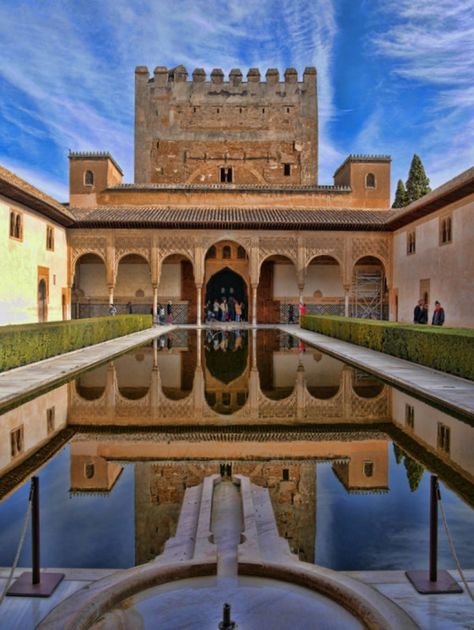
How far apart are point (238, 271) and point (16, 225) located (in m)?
12.2

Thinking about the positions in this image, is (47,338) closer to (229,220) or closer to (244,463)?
(244,463)

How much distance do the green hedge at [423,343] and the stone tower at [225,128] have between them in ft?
63.5

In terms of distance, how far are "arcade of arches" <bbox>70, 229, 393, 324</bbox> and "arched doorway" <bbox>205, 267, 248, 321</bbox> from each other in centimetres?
195

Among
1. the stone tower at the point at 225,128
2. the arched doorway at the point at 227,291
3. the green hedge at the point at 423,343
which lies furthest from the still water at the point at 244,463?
the stone tower at the point at 225,128

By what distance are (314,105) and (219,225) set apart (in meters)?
13.9

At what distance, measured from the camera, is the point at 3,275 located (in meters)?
17.8

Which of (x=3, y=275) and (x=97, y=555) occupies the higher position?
(x=3, y=275)

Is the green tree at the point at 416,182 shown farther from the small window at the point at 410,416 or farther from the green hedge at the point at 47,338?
the small window at the point at 410,416

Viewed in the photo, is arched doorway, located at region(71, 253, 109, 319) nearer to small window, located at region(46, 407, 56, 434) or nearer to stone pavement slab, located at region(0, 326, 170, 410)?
stone pavement slab, located at region(0, 326, 170, 410)

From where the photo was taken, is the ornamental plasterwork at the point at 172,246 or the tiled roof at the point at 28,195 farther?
the ornamental plasterwork at the point at 172,246

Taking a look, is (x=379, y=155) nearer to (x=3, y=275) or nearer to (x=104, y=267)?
(x=104, y=267)

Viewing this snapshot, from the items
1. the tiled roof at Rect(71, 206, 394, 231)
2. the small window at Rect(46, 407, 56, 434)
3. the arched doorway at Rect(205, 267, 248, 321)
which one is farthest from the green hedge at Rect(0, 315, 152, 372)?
the arched doorway at Rect(205, 267, 248, 321)

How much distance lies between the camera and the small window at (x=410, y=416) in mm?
6158

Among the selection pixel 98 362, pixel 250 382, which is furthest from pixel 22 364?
pixel 250 382
